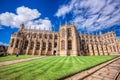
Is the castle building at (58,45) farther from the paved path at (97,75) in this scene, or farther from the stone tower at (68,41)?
the paved path at (97,75)

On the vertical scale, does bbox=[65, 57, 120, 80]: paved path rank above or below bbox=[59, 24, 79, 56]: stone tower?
below

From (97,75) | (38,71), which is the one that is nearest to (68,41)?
(38,71)

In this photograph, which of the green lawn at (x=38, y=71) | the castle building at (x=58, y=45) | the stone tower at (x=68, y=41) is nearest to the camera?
the green lawn at (x=38, y=71)

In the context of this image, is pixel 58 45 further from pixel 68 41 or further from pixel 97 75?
pixel 97 75

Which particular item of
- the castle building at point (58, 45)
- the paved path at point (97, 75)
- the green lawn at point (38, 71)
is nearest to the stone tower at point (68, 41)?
the castle building at point (58, 45)

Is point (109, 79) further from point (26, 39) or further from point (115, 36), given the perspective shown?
point (115, 36)

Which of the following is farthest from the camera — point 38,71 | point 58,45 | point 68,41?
point 58,45

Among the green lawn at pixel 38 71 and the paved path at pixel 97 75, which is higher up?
the green lawn at pixel 38 71

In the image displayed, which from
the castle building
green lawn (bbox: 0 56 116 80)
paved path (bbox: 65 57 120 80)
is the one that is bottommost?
paved path (bbox: 65 57 120 80)

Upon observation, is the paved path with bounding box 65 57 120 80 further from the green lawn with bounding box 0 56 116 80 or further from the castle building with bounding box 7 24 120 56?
the castle building with bounding box 7 24 120 56

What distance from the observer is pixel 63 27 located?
3694 cm

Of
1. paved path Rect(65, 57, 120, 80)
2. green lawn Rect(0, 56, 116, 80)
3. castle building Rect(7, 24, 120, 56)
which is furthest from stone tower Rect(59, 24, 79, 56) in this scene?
paved path Rect(65, 57, 120, 80)

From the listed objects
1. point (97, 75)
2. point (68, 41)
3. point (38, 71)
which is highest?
point (68, 41)

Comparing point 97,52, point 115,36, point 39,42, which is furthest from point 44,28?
point 115,36
